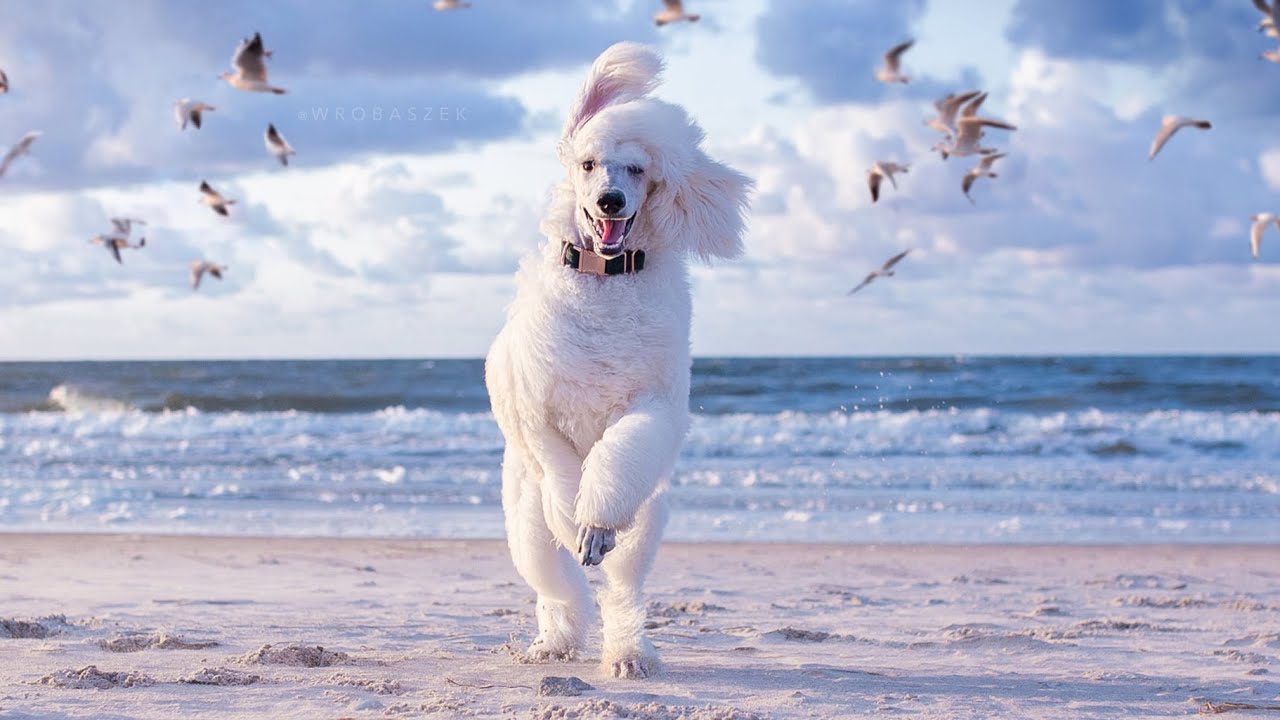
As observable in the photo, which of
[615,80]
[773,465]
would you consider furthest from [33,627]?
[773,465]

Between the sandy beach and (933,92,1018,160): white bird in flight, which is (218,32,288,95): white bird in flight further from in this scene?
(933,92,1018,160): white bird in flight

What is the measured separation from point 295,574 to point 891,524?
187 inches

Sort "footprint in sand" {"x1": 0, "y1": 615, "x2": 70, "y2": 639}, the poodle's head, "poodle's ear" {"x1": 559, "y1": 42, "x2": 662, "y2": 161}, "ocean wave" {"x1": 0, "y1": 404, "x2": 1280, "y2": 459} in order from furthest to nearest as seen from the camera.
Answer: "ocean wave" {"x1": 0, "y1": 404, "x2": 1280, "y2": 459}
"footprint in sand" {"x1": 0, "y1": 615, "x2": 70, "y2": 639}
"poodle's ear" {"x1": 559, "y1": 42, "x2": 662, "y2": 161}
the poodle's head

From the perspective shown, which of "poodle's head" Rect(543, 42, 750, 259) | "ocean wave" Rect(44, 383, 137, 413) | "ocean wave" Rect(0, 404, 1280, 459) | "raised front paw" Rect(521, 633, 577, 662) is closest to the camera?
"poodle's head" Rect(543, 42, 750, 259)

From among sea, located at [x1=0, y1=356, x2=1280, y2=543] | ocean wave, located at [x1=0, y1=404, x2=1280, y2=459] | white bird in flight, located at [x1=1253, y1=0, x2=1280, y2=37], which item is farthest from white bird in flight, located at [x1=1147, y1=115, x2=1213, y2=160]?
ocean wave, located at [x1=0, y1=404, x2=1280, y2=459]

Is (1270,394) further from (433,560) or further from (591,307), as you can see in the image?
(591,307)

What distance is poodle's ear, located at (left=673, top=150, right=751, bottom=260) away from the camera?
14.7 feet

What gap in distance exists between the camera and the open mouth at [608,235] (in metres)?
4.26

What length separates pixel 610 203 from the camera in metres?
4.18

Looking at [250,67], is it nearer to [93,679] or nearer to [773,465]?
[93,679]

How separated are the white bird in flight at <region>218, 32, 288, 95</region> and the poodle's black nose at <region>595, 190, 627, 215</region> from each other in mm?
3437

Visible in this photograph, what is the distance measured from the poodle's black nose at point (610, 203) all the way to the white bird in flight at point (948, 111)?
461cm

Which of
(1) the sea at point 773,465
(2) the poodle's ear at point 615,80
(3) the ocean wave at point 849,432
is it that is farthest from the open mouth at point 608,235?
(3) the ocean wave at point 849,432

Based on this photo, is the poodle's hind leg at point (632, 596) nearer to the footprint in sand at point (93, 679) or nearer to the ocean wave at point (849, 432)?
the footprint in sand at point (93, 679)
